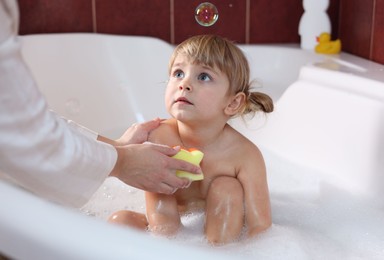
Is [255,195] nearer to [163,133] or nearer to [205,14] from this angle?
[163,133]

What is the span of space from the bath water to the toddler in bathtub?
37 mm

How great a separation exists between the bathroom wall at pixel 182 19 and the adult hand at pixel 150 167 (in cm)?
117

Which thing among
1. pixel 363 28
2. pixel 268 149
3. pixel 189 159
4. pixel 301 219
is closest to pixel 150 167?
pixel 189 159

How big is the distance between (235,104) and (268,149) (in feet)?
1.66

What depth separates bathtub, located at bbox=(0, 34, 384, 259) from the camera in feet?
2.10

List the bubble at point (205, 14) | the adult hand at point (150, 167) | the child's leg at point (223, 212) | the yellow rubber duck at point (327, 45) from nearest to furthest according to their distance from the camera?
1. the adult hand at point (150, 167)
2. the child's leg at point (223, 212)
3. the bubble at point (205, 14)
4. the yellow rubber duck at point (327, 45)

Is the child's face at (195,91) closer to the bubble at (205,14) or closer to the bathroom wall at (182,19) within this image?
the bubble at (205,14)

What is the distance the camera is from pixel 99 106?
2.13 meters

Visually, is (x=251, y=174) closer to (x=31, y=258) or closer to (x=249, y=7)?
(x=31, y=258)

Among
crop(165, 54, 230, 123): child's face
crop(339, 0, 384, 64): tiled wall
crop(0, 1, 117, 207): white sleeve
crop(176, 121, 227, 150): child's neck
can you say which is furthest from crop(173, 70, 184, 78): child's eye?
crop(339, 0, 384, 64): tiled wall

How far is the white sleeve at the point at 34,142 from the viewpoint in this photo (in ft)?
2.60

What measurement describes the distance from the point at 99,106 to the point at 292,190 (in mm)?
778

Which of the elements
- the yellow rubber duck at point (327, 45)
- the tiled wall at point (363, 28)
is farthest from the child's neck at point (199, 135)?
the yellow rubber duck at point (327, 45)

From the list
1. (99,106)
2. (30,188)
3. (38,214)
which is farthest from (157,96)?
(38,214)
